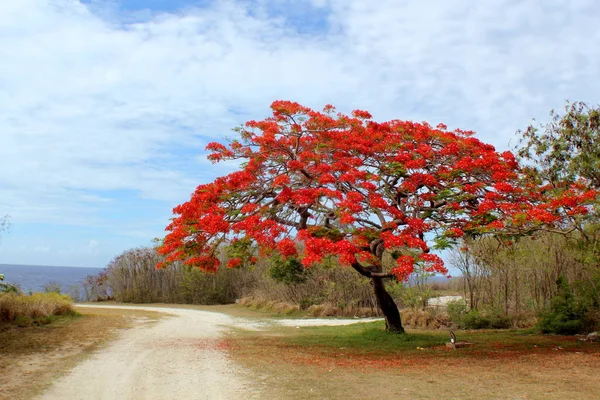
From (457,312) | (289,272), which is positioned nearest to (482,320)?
(457,312)

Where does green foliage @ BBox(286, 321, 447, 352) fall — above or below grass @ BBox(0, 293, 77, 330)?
below

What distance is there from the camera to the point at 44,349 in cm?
1113

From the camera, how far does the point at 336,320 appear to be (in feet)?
69.4

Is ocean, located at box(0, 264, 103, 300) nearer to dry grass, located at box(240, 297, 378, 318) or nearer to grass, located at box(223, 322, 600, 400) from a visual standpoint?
dry grass, located at box(240, 297, 378, 318)

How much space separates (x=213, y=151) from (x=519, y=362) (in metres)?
8.15

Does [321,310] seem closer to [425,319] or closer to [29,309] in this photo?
[425,319]

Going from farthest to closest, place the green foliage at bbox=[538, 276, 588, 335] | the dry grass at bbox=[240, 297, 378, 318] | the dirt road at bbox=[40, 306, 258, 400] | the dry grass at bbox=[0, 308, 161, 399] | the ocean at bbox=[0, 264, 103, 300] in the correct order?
the ocean at bbox=[0, 264, 103, 300]
the dry grass at bbox=[240, 297, 378, 318]
the green foliage at bbox=[538, 276, 588, 335]
the dry grass at bbox=[0, 308, 161, 399]
the dirt road at bbox=[40, 306, 258, 400]

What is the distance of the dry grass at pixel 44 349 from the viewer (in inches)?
311

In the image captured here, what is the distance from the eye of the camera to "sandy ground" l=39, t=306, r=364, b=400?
24.2 feet

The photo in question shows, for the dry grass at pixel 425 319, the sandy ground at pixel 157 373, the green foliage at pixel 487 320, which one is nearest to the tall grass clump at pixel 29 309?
the sandy ground at pixel 157 373

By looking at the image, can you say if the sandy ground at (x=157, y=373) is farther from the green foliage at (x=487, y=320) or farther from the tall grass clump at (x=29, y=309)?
the green foliage at (x=487, y=320)

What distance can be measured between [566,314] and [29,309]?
1628 centimetres

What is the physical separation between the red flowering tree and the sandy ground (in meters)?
2.19

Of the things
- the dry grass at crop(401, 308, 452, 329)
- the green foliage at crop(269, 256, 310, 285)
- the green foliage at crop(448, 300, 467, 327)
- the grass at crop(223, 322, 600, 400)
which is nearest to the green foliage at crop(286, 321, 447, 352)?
the grass at crop(223, 322, 600, 400)
